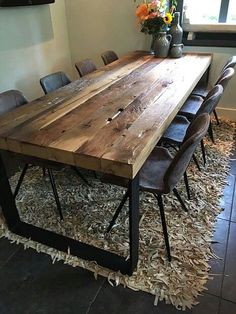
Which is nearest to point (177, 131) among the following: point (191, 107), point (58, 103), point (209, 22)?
point (191, 107)

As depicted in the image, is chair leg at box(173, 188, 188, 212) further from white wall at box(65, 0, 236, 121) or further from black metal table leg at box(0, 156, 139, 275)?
white wall at box(65, 0, 236, 121)

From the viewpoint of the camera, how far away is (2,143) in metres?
1.33

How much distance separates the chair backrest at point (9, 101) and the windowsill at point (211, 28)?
6.64 feet

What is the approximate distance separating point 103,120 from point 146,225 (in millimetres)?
759

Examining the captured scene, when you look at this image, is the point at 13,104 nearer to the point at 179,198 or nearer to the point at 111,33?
the point at 179,198

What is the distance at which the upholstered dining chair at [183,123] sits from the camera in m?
1.58

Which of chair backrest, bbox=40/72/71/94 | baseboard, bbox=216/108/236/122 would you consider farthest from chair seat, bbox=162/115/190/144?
baseboard, bbox=216/108/236/122


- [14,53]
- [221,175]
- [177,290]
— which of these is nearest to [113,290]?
[177,290]

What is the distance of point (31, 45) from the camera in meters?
2.92

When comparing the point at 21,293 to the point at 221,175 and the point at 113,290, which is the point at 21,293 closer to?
the point at 113,290

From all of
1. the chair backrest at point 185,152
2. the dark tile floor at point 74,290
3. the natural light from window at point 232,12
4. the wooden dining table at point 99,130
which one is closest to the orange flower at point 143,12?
the wooden dining table at point 99,130

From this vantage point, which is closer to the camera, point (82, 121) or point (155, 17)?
point (82, 121)

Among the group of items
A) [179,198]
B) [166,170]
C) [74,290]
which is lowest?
[74,290]

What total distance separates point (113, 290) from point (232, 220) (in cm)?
92
